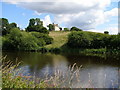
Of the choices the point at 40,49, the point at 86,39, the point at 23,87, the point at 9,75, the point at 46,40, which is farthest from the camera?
the point at 46,40

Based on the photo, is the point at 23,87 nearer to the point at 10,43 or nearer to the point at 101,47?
the point at 101,47

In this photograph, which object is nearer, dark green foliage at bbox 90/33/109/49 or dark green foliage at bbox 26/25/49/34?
dark green foliage at bbox 90/33/109/49

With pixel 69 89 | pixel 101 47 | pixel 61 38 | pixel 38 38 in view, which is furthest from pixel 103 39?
pixel 69 89

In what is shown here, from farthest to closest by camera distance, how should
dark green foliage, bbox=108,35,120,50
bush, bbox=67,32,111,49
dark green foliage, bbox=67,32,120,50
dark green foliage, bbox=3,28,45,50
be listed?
dark green foliage, bbox=3,28,45,50 < bush, bbox=67,32,111,49 < dark green foliage, bbox=67,32,120,50 < dark green foliage, bbox=108,35,120,50

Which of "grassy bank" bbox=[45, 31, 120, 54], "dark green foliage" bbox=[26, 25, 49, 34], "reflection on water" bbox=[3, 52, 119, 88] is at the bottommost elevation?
"reflection on water" bbox=[3, 52, 119, 88]

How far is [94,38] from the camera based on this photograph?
129 ft

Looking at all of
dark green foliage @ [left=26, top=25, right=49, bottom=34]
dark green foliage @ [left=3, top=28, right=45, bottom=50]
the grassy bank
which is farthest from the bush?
dark green foliage @ [left=26, top=25, right=49, bottom=34]

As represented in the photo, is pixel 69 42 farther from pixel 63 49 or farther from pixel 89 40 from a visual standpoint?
pixel 89 40

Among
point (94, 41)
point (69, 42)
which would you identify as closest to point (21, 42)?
point (69, 42)

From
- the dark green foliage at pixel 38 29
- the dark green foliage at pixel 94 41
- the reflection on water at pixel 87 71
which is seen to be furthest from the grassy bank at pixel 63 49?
the reflection on water at pixel 87 71

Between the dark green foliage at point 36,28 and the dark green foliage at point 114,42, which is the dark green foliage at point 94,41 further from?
the dark green foliage at point 36,28

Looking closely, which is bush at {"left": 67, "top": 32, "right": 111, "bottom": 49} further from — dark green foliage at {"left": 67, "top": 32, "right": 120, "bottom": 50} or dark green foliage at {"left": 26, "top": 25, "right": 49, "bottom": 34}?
dark green foliage at {"left": 26, "top": 25, "right": 49, "bottom": 34}

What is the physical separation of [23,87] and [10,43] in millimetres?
39855

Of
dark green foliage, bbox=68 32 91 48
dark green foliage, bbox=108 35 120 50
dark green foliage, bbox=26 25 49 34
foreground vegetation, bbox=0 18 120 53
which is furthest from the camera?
dark green foliage, bbox=26 25 49 34
